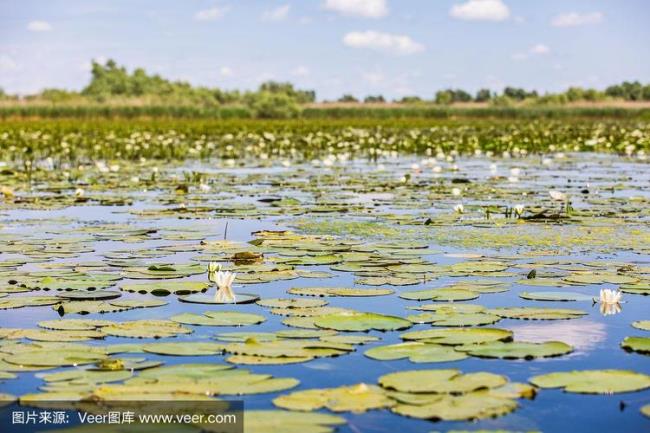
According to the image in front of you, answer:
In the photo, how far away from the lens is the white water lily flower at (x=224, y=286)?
4.32 m

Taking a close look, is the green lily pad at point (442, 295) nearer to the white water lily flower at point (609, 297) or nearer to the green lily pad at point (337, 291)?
the green lily pad at point (337, 291)

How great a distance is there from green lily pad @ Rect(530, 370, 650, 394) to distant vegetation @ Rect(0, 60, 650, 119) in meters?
35.5

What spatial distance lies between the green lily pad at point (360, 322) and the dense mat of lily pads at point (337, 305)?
0.01 m

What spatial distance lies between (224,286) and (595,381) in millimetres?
1917

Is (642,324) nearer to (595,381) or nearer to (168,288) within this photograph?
(595,381)

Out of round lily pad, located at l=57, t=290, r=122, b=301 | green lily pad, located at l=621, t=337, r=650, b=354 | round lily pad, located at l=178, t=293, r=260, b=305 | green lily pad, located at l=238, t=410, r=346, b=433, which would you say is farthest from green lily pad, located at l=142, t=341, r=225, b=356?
green lily pad, located at l=621, t=337, r=650, b=354

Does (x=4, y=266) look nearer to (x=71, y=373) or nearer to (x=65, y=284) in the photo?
(x=65, y=284)

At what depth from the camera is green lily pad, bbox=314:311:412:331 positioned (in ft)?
12.2

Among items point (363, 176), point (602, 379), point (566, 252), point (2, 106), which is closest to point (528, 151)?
point (363, 176)

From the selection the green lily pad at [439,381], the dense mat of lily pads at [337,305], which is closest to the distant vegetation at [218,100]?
the dense mat of lily pads at [337,305]

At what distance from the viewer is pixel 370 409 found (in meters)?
2.76

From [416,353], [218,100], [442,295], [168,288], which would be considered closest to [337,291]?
[442,295]

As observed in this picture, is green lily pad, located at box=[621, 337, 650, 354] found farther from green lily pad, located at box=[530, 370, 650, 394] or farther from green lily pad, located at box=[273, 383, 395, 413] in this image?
green lily pad, located at box=[273, 383, 395, 413]

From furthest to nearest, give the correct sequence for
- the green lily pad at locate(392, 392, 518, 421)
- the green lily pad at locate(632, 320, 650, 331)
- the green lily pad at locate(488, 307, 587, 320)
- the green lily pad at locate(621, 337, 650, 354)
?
the green lily pad at locate(488, 307, 587, 320) → the green lily pad at locate(632, 320, 650, 331) → the green lily pad at locate(621, 337, 650, 354) → the green lily pad at locate(392, 392, 518, 421)
